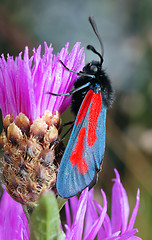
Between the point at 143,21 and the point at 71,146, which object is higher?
the point at 143,21

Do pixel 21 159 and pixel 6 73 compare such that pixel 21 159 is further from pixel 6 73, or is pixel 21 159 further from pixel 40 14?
pixel 40 14

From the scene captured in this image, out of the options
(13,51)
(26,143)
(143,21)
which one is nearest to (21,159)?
(26,143)

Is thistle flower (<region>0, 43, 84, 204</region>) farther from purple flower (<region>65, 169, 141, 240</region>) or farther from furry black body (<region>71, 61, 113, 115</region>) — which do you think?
purple flower (<region>65, 169, 141, 240</region>)

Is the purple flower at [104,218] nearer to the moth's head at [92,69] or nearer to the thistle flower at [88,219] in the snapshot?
the thistle flower at [88,219]

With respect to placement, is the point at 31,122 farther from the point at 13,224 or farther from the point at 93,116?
the point at 13,224

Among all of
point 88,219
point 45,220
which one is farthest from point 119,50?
point 45,220

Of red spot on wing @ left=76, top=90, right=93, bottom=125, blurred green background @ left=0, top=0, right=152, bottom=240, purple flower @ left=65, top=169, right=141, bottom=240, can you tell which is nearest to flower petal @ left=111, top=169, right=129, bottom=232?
purple flower @ left=65, top=169, right=141, bottom=240
